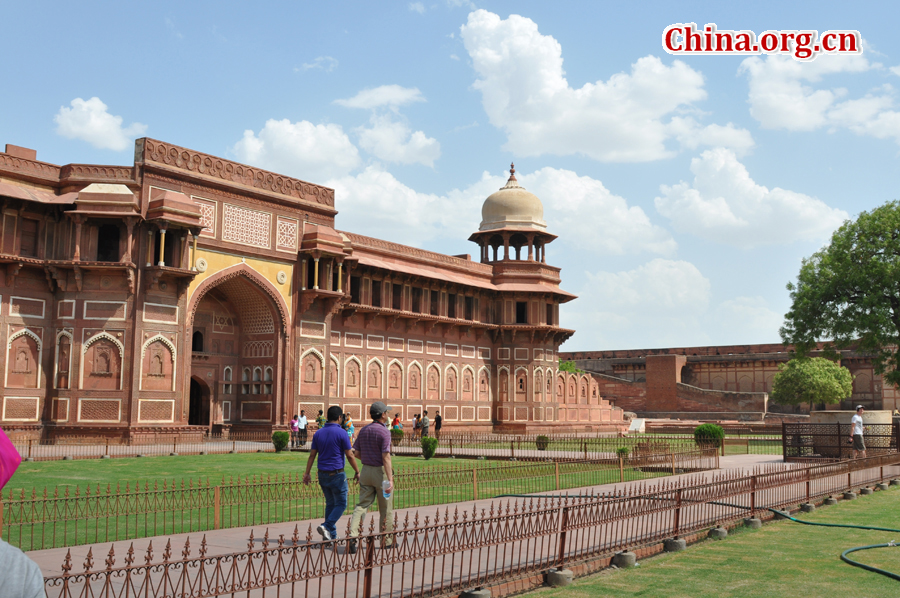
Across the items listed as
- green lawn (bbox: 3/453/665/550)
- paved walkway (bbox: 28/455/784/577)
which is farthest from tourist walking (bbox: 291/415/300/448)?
paved walkway (bbox: 28/455/784/577)

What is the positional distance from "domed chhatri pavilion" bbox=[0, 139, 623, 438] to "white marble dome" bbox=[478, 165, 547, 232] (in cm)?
9

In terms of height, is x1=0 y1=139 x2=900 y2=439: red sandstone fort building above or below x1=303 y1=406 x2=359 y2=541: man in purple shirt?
above

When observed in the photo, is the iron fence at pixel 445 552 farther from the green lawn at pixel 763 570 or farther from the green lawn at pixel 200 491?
the green lawn at pixel 200 491

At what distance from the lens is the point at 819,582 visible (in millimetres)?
6938

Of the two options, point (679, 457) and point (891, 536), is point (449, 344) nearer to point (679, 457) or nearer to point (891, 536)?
point (679, 457)

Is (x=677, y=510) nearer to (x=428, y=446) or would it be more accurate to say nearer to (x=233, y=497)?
(x=233, y=497)

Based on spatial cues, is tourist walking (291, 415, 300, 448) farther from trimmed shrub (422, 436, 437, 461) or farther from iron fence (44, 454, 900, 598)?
iron fence (44, 454, 900, 598)

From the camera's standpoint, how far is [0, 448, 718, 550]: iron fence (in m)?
8.66

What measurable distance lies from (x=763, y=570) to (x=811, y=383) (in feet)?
143

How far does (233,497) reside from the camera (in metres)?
12.2

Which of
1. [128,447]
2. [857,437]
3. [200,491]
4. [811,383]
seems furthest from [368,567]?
[811,383]

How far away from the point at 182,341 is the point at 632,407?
3925 centimetres

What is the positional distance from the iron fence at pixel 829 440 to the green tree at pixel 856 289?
1286cm

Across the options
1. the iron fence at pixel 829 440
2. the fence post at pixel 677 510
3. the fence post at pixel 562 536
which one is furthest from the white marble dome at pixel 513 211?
the fence post at pixel 562 536
